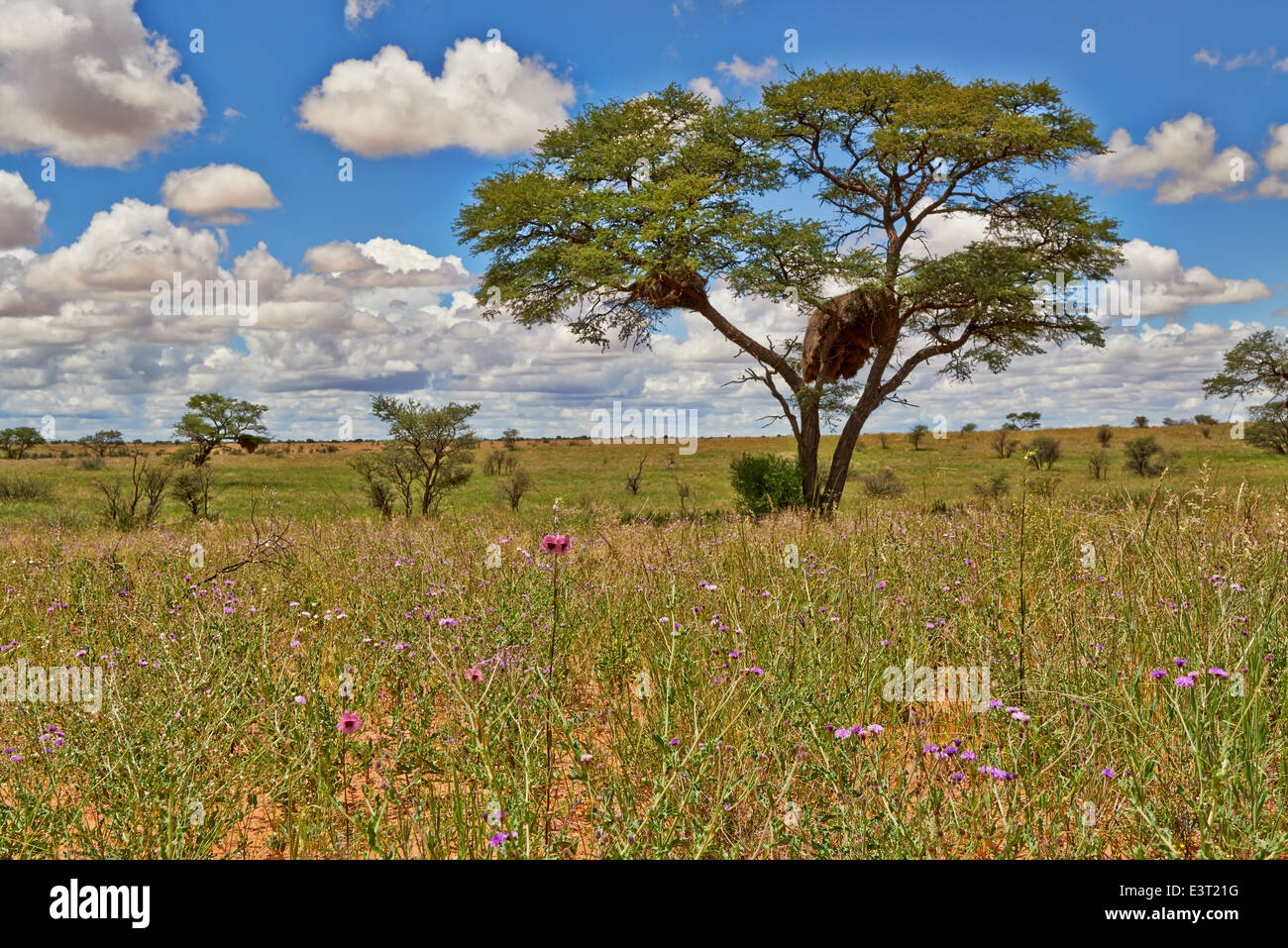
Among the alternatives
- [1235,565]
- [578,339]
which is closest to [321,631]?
[1235,565]

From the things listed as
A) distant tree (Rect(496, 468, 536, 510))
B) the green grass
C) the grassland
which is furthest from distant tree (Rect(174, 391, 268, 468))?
the grassland

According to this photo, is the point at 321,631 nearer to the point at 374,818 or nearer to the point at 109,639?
the point at 109,639

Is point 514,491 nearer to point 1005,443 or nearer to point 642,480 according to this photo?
point 642,480

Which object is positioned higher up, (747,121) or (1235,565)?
(747,121)

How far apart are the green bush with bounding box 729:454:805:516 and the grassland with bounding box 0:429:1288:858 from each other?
12.3 m

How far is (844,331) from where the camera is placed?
22.2 meters

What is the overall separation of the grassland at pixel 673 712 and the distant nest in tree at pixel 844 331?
15.9 m

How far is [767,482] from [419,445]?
34.2 feet

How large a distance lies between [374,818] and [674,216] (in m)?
17.2

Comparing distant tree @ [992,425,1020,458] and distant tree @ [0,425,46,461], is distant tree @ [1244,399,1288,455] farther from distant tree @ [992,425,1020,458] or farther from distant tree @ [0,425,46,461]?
distant tree @ [0,425,46,461]

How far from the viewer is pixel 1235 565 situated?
5.20 meters

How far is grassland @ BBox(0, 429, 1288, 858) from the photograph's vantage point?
2.50 m

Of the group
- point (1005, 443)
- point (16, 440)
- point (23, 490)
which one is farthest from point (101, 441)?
point (1005, 443)

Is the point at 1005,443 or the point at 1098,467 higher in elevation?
the point at 1005,443
